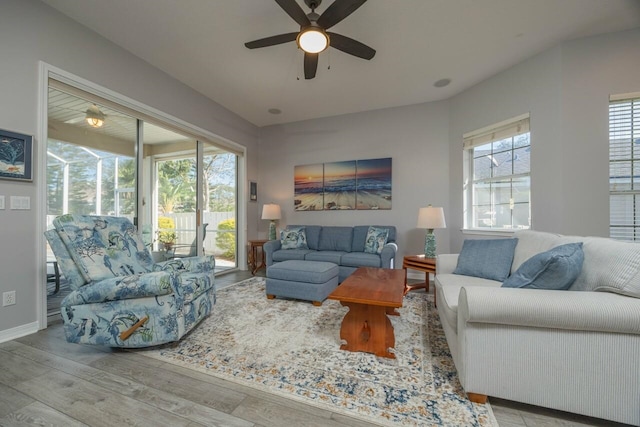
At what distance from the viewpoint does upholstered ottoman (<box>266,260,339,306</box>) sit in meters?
2.80

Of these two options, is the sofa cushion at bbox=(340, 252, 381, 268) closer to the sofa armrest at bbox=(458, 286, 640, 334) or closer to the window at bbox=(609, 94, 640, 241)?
the sofa armrest at bbox=(458, 286, 640, 334)

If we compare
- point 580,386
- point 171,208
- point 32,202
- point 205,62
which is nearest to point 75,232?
point 32,202

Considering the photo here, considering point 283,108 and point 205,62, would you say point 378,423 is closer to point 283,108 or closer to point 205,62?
point 205,62

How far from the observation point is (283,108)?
4348 millimetres

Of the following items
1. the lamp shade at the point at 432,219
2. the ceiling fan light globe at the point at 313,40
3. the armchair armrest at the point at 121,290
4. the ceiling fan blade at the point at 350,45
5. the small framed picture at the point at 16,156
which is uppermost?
the ceiling fan blade at the point at 350,45

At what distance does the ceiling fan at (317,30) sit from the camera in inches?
72.1

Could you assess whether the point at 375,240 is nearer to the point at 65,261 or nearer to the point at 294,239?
the point at 294,239

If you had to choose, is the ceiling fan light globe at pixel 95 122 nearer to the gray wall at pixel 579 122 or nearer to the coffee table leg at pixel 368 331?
the coffee table leg at pixel 368 331

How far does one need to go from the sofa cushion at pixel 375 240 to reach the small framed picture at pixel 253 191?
2439 millimetres

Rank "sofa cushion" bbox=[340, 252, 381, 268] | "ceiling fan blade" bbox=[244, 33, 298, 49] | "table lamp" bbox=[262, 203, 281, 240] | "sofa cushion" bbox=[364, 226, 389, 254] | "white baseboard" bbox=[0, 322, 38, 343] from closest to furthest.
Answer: "white baseboard" bbox=[0, 322, 38, 343] < "ceiling fan blade" bbox=[244, 33, 298, 49] < "sofa cushion" bbox=[340, 252, 381, 268] < "sofa cushion" bbox=[364, 226, 389, 254] < "table lamp" bbox=[262, 203, 281, 240]

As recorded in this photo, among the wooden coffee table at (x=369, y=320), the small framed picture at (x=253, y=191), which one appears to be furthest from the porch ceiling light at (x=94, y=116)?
the wooden coffee table at (x=369, y=320)

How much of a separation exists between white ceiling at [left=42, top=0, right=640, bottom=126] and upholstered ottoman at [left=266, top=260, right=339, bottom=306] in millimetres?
2463

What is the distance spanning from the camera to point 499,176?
137 inches

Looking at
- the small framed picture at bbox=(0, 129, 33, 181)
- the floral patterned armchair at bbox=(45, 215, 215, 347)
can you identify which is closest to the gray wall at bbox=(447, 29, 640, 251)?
the floral patterned armchair at bbox=(45, 215, 215, 347)
